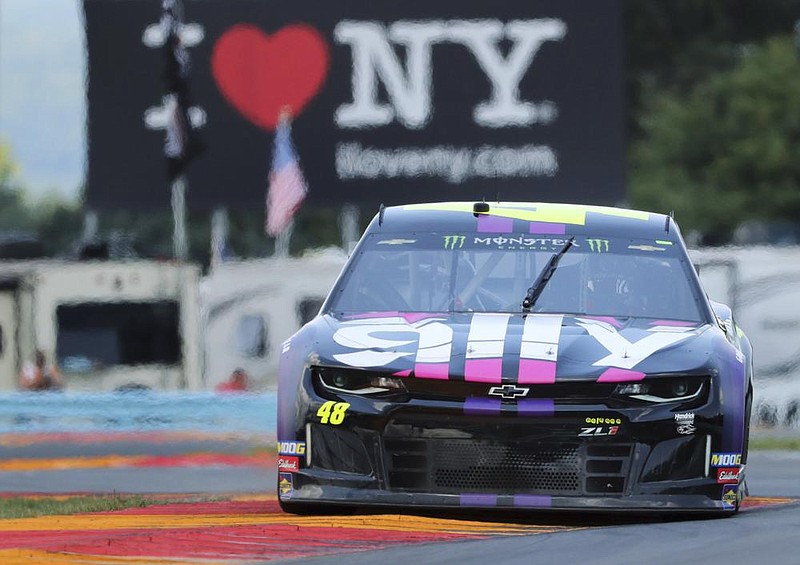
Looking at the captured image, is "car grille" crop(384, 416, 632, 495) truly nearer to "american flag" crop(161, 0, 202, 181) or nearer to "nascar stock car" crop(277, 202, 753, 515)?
"nascar stock car" crop(277, 202, 753, 515)

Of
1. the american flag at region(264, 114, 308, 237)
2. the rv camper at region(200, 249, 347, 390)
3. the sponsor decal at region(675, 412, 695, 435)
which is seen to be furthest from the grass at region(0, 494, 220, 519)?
the american flag at region(264, 114, 308, 237)

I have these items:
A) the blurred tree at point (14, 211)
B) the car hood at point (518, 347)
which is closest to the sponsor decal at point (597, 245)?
the car hood at point (518, 347)

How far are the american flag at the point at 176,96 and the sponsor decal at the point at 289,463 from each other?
16.5 metres

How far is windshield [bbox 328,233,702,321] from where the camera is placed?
7.96 meters

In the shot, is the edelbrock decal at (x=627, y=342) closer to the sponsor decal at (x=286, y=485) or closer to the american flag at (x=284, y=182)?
the sponsor decal at (x=286, y=485)

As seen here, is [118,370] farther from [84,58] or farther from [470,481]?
[470,481]

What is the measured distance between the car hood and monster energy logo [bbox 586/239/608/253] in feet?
2.00

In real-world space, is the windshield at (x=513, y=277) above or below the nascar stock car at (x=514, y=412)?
above

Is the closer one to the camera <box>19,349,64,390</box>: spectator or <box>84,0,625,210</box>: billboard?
<box>19,349,64,390</box>: spectator

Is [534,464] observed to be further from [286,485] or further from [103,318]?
[103,318]

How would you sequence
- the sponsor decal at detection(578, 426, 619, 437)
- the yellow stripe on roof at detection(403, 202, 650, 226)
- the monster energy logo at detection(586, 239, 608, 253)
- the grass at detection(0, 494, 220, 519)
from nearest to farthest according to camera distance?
the sponsor decal at detection(578, 426, 619, 437)
the monster energy logo at detection(586, 239, 608, 253)
the yellow stripe on roof at detection(403, 202, 650, 226)
the grass at detection(0, 494, 220, 519)

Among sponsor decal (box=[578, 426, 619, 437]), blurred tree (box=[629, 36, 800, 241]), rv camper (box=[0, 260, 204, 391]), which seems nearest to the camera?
sponsor decal (box=[578, 426, 619, 437])

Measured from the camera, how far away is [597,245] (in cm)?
830

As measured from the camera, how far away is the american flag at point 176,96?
23.7m
